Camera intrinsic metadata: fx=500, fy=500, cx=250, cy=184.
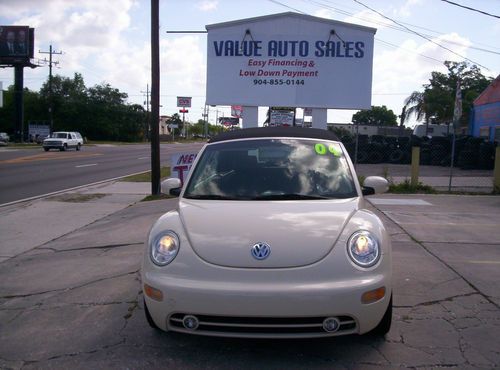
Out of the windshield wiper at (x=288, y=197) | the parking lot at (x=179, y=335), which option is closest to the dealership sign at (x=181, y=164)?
the parking lot at (x=179, y=335)


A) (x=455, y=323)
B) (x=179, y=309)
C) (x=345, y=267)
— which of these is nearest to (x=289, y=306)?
(x=345, y=267)

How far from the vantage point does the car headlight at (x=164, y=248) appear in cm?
354

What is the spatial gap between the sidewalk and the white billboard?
410 centimetres

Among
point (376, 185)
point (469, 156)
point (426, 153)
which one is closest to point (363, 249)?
point (376, 185)

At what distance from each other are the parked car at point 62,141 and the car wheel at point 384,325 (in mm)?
41143

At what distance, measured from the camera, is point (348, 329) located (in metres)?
3.35

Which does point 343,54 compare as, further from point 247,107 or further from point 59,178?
point 59,178

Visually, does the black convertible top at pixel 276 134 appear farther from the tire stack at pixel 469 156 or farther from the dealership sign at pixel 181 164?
the tire stack at pixel 469 156

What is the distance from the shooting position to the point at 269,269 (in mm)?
3326

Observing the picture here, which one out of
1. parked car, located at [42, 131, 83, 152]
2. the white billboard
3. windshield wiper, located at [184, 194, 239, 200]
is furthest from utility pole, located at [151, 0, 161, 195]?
parked car, located at [42, 131, 83, 152]

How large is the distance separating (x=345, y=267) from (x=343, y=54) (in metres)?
11.5

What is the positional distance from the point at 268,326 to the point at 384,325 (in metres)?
1.09

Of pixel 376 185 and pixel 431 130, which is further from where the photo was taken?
pixel 431 130

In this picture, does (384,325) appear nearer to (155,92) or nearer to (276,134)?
(276,134)
